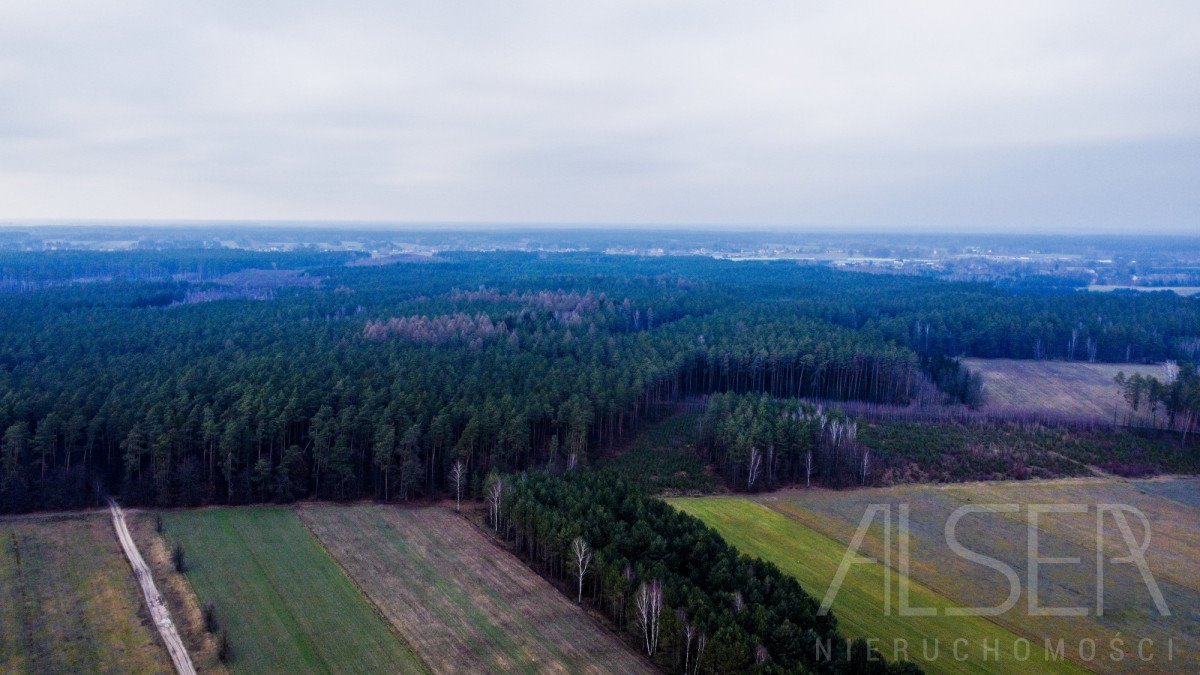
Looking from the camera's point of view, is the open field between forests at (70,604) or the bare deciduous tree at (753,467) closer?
the open field between forests at (70,604)

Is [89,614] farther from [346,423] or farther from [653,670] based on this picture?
[653,670]

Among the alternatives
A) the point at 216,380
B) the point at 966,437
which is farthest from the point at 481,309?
the point at 966,437

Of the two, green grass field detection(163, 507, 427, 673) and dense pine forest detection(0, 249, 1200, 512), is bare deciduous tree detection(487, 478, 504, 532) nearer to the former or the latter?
dense pine forest detection(0, 249, 1200, 512)

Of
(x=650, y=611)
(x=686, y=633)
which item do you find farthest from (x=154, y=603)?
(x=686, y=633)

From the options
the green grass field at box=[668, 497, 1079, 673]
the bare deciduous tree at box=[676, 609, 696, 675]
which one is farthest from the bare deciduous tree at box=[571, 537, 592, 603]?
the green grass field at box=[668, 497, 1079, 673]

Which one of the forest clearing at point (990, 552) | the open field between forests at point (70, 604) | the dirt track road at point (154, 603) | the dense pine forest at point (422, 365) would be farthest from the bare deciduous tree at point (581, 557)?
the dense pine forest at point (422, 365)

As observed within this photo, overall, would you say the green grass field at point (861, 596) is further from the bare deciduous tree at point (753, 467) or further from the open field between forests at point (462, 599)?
the open field between forests at point (462, 599)
